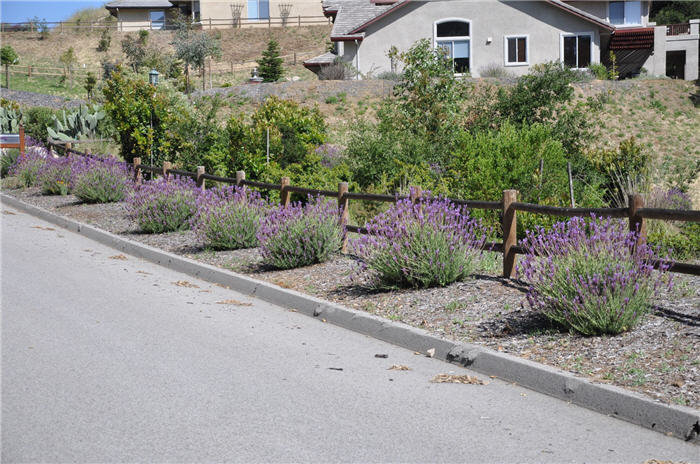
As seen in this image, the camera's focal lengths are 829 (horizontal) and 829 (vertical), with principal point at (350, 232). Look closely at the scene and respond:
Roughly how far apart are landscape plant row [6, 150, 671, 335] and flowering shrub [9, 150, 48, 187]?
928 centimetres

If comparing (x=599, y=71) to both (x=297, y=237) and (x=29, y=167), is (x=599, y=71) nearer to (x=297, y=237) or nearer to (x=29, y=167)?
(x=29, y=167)

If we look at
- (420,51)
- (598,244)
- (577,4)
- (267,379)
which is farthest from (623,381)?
(577,4)

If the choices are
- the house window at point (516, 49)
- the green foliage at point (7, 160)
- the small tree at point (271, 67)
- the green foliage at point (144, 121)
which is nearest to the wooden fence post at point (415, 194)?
the green foliage at point (144, 121)

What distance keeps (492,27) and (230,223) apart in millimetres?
33569

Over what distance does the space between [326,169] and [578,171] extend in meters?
6.24

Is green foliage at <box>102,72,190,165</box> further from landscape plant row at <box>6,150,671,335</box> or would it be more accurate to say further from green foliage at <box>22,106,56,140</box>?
green foliage at <box>22,106,56,140</box>

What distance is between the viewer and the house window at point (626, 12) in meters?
53.1

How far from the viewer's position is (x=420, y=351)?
26.2 feet

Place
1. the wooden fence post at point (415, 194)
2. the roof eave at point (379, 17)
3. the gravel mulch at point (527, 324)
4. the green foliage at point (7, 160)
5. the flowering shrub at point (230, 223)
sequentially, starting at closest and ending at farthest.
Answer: the gravel mulch at point (527, 324) → the wooden fence post at point (415, 194) → the flowering shrub at point (230, 223) → the green foliage at point (7, 160) → the roof eave at point (379, 17)

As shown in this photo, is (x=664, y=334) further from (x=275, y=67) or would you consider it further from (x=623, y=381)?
(x=275, y=67)

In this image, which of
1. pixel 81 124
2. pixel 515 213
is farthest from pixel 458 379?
pixel 81 124

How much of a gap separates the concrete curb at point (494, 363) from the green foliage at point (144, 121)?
11.0 meters

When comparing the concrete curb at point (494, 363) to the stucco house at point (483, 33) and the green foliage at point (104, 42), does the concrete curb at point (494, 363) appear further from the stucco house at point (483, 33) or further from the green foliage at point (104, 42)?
the green foliage at point (104, 42)

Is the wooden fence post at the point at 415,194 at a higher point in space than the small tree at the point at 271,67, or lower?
lower
